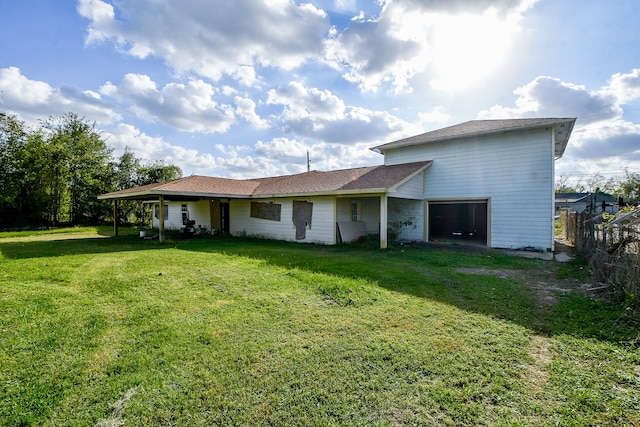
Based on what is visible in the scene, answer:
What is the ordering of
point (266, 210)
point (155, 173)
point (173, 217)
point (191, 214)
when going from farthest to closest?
1. point (155, 173)
2. point (173, 217)
3. point (191, 214)
4. point (266, 210)

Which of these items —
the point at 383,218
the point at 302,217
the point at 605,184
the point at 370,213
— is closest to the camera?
the point at 383,218

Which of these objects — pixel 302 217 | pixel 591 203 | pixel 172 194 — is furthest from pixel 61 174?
pixel 591 203

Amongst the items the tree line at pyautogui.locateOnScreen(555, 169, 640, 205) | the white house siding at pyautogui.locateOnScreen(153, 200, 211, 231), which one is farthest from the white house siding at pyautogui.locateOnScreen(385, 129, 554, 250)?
the tree line at pyautogui.locateOnScreen(555, 169, 640, 205)

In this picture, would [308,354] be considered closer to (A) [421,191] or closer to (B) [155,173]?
(A) [421,191]

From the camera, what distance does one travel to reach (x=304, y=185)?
44.4 feet

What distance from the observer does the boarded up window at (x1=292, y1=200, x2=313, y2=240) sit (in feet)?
41.3

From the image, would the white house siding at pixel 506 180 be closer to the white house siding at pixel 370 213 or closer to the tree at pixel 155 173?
the white house siding at pixel 370 213

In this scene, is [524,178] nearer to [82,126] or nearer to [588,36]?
[588,36]

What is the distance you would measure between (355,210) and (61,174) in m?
20.4

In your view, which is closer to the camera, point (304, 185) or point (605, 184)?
point (304, 185)

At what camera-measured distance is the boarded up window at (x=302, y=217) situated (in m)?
12.6

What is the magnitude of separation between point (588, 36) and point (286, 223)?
12521mm

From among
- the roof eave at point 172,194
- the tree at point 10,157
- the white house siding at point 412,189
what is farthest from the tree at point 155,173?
the white house siding at point 412,189

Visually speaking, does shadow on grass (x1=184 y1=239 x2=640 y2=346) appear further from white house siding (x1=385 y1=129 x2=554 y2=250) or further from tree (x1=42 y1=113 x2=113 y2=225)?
tree (x1=42 y1=113 x2=113 y2=225)
